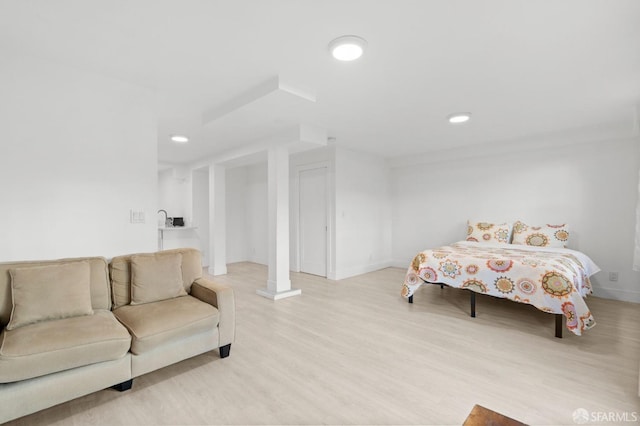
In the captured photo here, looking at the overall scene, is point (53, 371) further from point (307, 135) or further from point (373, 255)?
point (373, 255)

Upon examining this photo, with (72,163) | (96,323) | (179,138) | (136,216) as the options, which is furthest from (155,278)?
(179,138)

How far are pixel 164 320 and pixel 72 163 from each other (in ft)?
5.23

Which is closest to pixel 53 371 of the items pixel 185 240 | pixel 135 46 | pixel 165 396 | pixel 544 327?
pixel 165 396

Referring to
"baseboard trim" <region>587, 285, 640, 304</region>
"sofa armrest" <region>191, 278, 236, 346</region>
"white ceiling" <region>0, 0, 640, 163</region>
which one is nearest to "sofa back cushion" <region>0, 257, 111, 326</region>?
"sofa armrest" <region>191, 278, 236, 346</region>

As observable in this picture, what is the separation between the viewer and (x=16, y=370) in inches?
61.3

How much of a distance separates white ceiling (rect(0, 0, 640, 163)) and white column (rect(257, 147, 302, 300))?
637 millimetres

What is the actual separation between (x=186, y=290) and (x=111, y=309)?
0.58m

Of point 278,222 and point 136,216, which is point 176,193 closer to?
point 278,222

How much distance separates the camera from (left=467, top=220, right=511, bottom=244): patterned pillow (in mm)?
4715

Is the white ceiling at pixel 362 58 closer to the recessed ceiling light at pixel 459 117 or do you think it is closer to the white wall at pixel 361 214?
the recessed ceiling light at pixel 459 117

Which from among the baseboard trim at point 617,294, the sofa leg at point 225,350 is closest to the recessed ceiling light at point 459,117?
the baseboard trim at point 617,294

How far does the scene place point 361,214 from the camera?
19.0 feet

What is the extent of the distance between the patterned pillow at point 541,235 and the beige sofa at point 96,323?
4.36 metres

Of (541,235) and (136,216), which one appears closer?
(136,216)
